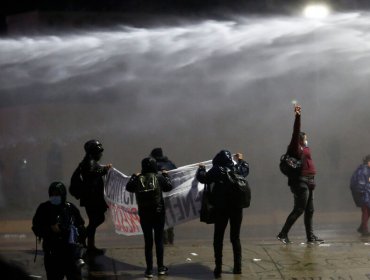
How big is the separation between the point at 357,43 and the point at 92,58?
5.92m

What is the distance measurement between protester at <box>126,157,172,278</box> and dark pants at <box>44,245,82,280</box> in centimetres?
128

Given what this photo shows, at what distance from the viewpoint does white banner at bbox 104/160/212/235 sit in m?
9.55

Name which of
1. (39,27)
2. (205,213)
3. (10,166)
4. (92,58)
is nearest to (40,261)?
(205,213)

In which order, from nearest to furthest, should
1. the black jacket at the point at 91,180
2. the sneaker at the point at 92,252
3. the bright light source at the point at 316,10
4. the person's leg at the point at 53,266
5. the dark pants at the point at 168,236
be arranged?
the person's leg at the point at 53,266 < the black jacket at the point at 91,180 < the sneaker at the point at 92,252 < the dark pants at the point at 168,236 < the bright light source at the point at 316,10

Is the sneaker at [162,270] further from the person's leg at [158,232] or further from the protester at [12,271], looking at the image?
the protester at [12,271]

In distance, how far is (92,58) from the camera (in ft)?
51.3

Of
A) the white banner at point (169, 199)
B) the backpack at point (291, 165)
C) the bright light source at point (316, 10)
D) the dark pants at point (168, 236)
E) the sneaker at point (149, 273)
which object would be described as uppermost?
the bright light source at point (316, 10)

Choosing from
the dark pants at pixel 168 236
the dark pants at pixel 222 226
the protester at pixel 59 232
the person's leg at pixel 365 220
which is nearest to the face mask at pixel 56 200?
the protester at pixel 59 232

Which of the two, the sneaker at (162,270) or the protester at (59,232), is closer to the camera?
the protester at (59,232)

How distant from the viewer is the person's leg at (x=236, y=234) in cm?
843

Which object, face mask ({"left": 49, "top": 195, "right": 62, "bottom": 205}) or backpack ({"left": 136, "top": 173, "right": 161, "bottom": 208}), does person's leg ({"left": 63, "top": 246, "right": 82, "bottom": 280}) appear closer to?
face mask ({"left": 49, "top": 195, "right": 62, "bottom": 205})

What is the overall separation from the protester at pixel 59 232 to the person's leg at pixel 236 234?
191cm

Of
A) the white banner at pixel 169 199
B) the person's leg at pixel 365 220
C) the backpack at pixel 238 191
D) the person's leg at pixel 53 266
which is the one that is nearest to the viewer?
the person's leg at pixel 53 266

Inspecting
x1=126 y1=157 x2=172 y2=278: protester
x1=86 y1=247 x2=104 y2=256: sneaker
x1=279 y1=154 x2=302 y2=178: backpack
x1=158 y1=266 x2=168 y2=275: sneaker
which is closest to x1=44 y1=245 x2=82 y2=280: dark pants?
x1=126 y1=157 x2=172 y2=278: protester
